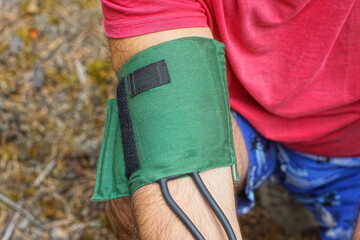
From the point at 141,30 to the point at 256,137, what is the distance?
1.73 feet

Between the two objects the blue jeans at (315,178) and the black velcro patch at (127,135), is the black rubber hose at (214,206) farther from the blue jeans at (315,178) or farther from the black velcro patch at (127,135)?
the blue jeans at (315,178)

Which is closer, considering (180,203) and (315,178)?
(180,203)

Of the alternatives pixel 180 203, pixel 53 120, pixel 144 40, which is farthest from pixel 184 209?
pixel 53 120

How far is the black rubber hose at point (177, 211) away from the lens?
857 millimetres

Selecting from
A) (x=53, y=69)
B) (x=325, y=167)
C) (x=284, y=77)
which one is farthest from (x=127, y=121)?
(x=53, y=69)

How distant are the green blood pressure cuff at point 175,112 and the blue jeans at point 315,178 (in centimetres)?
33

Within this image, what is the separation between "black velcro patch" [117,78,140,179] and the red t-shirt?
0.43ft

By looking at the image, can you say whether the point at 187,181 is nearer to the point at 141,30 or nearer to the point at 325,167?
the point at 141,30

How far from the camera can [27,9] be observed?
6.50ft

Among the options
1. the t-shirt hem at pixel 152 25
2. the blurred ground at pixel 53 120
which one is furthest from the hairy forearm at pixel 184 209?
the blurred ground at pixel 53 120

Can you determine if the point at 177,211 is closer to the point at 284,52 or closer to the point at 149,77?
the point at 149,77

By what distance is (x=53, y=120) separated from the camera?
5.79 ft

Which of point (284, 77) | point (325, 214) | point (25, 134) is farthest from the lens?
point (25, 134)

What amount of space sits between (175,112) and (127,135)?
5.1 inches
